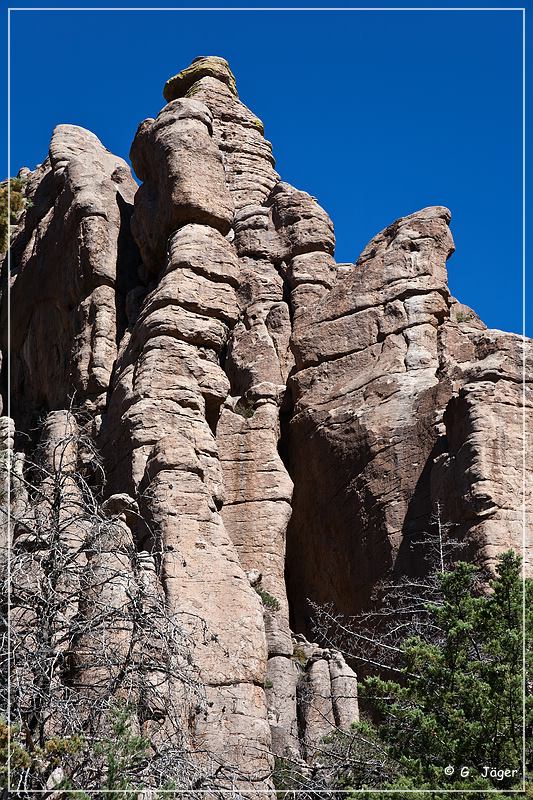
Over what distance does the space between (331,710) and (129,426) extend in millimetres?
6866

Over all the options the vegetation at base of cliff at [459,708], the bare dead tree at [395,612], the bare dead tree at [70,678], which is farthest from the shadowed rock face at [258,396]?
the bare dead tree at [70,678]

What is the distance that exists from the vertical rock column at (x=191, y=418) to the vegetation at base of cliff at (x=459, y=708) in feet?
6.44

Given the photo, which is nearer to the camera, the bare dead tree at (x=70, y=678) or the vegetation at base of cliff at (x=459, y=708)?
Result: the bare dead tree at (x=70, y=678)

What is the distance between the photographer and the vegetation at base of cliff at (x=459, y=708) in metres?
17.8

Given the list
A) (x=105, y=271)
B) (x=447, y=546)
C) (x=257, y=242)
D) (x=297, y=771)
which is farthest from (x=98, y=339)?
(x=297, y=771)

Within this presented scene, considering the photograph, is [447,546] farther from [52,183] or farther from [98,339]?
[52,183]

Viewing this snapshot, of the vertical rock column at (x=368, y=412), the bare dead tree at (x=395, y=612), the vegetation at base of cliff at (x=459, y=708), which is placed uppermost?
the vertical rock column at (x=368, y=412)

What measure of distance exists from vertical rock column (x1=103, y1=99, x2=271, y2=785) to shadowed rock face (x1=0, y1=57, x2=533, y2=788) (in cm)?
5

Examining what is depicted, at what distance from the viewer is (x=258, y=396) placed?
32.5 m

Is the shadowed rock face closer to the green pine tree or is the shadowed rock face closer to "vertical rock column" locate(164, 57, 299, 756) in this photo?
"vertical rock column" locate(164, 57, 299, 756)

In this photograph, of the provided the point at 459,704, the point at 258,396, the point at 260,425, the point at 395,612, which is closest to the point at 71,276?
the point at 258,396

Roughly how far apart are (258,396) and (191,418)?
180 inches

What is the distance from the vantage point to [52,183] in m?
39.3

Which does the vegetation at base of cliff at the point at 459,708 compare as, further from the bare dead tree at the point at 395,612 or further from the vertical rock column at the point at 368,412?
the vertical rock column at the point at 368,412
